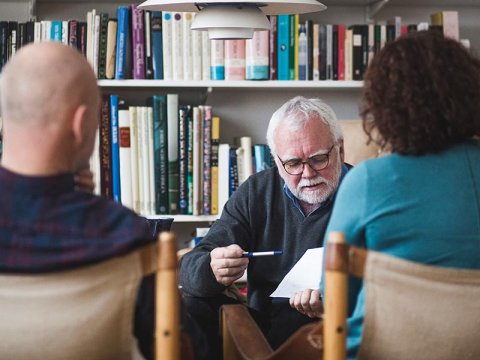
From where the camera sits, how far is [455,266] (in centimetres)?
156

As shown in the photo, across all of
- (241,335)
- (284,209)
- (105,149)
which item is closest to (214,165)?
(105,149)

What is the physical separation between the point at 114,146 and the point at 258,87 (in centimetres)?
59

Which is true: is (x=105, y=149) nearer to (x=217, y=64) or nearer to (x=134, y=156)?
(x=134, y=156)

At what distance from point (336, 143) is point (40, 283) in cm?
126

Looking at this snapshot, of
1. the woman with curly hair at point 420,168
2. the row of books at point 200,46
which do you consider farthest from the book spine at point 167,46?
the woman with curly hair at point 420,168

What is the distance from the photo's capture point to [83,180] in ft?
5.06

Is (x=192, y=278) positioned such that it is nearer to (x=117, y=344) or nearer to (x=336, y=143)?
(x=336, y=143)

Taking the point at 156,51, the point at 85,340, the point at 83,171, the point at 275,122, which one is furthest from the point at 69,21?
the point at 85,340

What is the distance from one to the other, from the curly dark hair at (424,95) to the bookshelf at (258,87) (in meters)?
1.74

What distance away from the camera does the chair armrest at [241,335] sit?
1.78m

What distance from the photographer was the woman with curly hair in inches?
60.7

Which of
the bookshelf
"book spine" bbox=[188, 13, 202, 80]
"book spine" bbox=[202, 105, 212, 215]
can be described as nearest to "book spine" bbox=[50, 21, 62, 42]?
the bookshelf

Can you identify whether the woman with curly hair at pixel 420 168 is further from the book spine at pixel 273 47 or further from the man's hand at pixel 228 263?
the book spine at pixel 273 47

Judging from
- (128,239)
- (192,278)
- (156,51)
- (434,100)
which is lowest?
(192,278)
